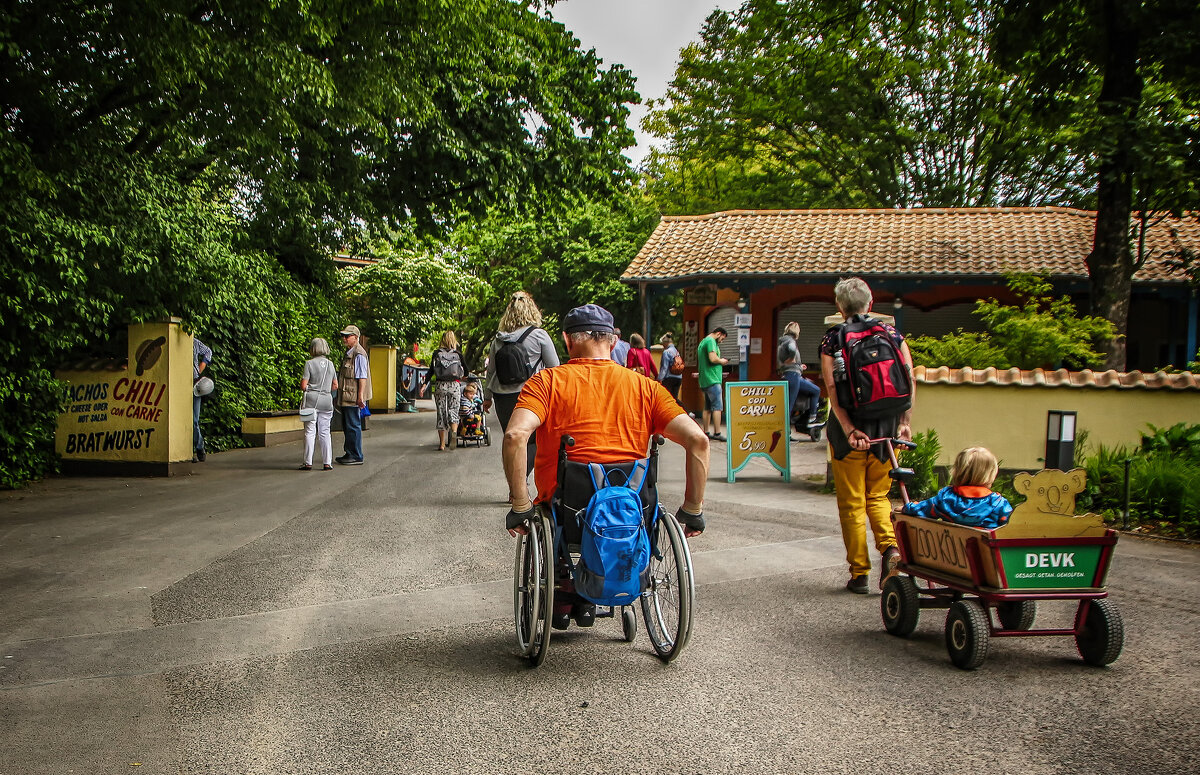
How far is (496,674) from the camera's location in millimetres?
4660

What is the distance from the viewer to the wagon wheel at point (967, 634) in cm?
462

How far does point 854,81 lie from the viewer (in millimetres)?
28109

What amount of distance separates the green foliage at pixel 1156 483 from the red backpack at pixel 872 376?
13.2 feet

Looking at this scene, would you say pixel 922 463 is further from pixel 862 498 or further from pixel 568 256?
pixel 568 256

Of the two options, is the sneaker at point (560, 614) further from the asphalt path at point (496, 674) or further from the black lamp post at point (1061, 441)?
the black lamp post at point (1061, 441)

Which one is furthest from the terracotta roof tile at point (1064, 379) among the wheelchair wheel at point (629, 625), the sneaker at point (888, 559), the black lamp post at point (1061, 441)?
the wheelchair wheel at point (629, 625)

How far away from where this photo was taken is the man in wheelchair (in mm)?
4551

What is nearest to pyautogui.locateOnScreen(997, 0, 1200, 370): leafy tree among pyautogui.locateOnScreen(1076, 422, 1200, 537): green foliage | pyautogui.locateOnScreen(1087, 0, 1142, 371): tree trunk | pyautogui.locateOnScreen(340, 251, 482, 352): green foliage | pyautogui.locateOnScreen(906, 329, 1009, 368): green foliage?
pyautogui.locateOnScreen(1087, 0, 1142, 371): tree trunk

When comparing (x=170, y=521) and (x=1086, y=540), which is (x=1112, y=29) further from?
(x=170, y=521)

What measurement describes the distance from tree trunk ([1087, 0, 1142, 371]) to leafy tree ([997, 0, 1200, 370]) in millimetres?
12

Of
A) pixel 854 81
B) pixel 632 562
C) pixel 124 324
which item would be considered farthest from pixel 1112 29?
pixel 854 81

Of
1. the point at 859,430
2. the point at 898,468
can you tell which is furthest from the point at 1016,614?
the point at 859,430

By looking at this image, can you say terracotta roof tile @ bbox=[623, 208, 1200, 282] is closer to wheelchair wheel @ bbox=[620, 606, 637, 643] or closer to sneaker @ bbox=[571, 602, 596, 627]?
wheelchair wheel @ bbox=[620, 606, 637, 643]

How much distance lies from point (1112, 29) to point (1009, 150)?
1669cm
